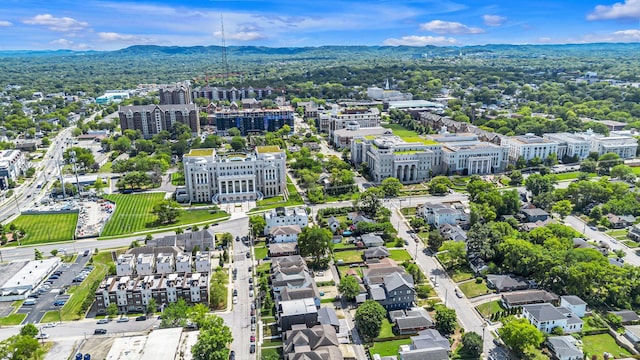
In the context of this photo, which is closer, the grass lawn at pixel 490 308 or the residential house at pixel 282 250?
the grass lawn at pixel 490 308

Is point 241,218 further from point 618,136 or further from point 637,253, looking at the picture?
point 618,136

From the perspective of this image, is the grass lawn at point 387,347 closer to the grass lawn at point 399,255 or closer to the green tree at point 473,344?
the green tree at point 473,344

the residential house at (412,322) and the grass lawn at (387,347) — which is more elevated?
the residential house at (412,322)

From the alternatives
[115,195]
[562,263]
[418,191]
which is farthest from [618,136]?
[115,195]

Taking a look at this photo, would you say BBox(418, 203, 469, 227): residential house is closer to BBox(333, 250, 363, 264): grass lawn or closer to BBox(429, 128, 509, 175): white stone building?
BBox(333, 250, 363, 264): grass lawn

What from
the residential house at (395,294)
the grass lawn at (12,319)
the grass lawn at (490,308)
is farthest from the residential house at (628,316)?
the grass lawn at (12,319)

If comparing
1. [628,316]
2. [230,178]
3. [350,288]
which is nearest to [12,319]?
[350,288]
